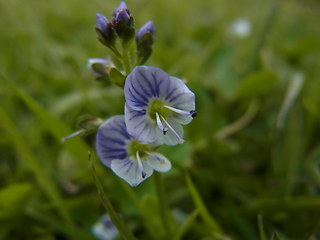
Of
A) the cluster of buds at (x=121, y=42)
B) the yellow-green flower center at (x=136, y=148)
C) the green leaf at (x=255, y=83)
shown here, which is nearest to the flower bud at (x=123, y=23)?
the cluster of buds at (x=121, y=42)

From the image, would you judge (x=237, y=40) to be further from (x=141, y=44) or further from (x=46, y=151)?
(x=141, y=44)

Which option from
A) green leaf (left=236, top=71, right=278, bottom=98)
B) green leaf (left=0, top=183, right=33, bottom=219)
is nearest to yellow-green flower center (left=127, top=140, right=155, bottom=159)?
green leaf (left=0, top=183, right=33, bottom=219)

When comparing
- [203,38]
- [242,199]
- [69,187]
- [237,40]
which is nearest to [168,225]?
[242,199]

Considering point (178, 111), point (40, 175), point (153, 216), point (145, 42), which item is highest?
point (145, 42)

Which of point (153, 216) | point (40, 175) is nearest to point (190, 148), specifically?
point (153, 216)

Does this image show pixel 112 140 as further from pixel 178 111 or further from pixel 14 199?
pixel 14 199

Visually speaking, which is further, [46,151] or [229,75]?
[229,75]
